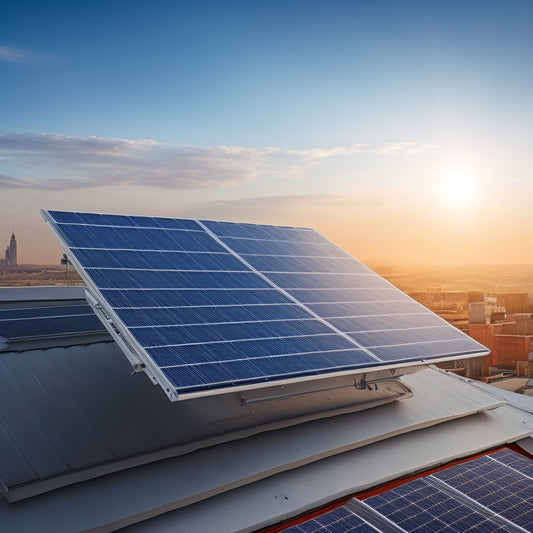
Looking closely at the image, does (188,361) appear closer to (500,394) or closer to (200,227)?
(200,227)

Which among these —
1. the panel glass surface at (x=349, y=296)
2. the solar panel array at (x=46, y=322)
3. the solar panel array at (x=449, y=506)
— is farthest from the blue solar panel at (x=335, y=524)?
the solar panel array at (x=46, y=322)

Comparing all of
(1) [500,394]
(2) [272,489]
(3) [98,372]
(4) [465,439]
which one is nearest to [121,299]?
(3) [98,372]

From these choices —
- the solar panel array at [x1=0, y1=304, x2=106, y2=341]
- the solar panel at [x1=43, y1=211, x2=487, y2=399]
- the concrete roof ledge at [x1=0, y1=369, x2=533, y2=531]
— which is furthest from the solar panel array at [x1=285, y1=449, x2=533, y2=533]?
the solar panel array at [x1=0, y1=304, x2=106, y2=341]

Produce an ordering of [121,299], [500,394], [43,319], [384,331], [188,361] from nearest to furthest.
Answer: [188,361] < [121,299] < [384,331] < [43,319] < [500,394]

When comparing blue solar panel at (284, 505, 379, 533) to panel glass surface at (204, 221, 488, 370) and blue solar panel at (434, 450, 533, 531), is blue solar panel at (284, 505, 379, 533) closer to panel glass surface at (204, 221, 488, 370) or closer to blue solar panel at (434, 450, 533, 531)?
blue solar panel at (434, 450, 533, 531)

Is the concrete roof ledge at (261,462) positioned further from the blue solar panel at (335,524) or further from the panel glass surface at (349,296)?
the panel glass surface at (349,296)
